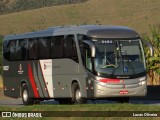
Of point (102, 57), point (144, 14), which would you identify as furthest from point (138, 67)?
point (144, 14)

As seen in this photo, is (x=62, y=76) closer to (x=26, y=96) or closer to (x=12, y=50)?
(x=26, y=96)

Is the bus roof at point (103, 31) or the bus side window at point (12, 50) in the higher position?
the bus roof at point (103, 31)

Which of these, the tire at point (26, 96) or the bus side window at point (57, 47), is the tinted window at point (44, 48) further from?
the tire at point (26, 96)

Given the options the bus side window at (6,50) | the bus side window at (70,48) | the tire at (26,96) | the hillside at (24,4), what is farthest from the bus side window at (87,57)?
the hillside at (24,4)

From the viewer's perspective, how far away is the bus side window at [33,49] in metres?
33.5

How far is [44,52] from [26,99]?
10.1 feet

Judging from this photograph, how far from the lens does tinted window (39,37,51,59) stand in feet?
106

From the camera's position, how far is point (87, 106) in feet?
76.0

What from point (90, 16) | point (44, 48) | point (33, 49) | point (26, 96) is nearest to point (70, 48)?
point (44, 48)

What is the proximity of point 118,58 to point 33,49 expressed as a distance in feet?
18.3

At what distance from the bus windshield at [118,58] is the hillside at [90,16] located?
74775mm

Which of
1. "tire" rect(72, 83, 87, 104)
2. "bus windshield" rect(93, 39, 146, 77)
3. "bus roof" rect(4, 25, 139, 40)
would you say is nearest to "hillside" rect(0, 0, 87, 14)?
"bus roof" rect(4, 25, 139, 40)

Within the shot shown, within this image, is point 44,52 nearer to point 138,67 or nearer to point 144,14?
point 138,67

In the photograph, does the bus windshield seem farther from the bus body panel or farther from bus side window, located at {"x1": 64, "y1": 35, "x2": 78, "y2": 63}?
bus side window, located at {"x1": 64, "y1": 35, "x2": 78, "y2": 63}
